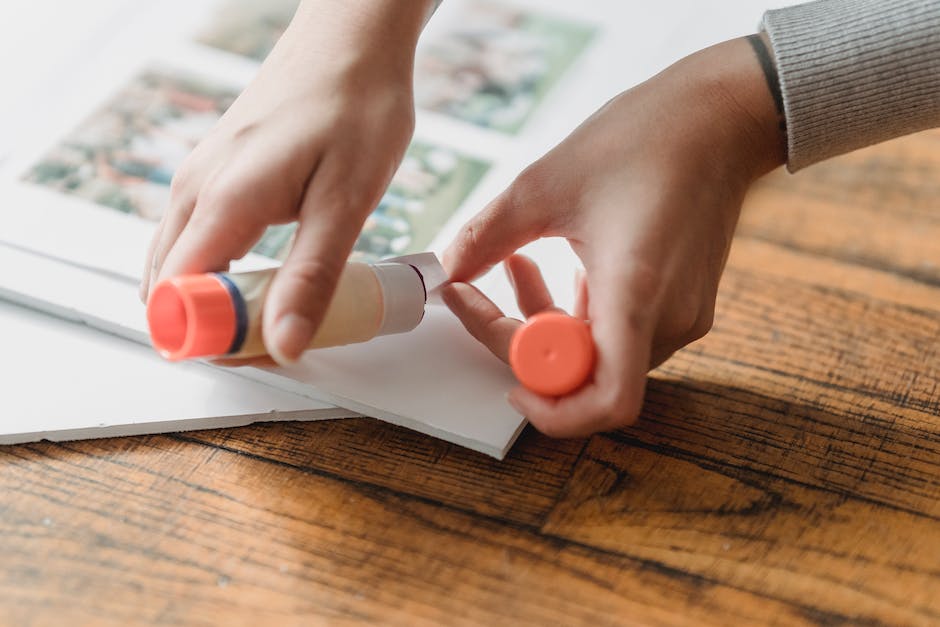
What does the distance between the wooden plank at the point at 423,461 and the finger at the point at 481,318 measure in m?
0.05

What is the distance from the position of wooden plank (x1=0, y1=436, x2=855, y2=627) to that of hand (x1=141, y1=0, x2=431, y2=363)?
0.09m

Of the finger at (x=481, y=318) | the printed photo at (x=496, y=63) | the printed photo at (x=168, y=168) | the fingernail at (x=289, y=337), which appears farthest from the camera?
the printed photo at (x=496, y=63)

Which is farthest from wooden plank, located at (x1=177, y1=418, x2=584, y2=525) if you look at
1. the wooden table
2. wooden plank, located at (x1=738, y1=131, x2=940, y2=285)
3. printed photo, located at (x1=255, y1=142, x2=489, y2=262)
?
wooden plank, located at (x1=738, y1=131, x2=940, y2=285)

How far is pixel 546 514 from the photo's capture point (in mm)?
516

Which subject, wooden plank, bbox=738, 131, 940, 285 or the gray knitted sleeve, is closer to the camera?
the gray knitted sleeve

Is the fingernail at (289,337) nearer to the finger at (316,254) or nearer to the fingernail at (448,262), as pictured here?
the finger at (316,254)

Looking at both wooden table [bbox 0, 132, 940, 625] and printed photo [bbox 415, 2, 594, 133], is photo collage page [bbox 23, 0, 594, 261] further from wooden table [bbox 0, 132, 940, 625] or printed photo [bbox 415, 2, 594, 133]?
wooden table [bbox 0, 132, 940, 625]

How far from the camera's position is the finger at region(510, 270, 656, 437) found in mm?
491

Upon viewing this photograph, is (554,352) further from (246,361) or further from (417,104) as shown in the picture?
(417,104)

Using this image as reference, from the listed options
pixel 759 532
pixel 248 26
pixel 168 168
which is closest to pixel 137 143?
pixel 168 168

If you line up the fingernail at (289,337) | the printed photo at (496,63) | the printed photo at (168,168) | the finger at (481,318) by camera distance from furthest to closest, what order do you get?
the printed photo at (496,63), the printed photo at (168,168), the finger at (481,318), the fingernail at (289,337)

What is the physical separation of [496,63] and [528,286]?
275 millimetres

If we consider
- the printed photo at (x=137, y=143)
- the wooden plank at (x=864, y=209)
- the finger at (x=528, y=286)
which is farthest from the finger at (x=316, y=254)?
the wooden plank at (x=864, y=209)

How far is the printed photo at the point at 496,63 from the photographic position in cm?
77
